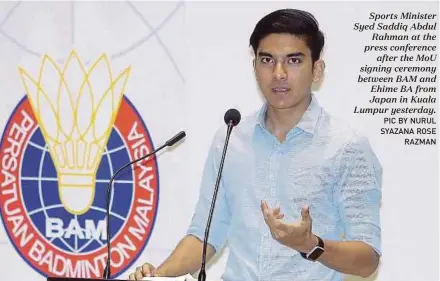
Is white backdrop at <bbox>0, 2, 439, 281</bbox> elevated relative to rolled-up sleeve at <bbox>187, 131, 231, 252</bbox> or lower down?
elevated

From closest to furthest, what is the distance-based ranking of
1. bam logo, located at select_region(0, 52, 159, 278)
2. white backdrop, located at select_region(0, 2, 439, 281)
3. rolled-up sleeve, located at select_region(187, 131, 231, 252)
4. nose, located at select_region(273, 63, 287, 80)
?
1. nose, located at select_region(273, 63, 287, 80)
2. rolled-up sleeve, located at select_region(187, 131, 231, 252)
3. white backdrop, located at select_region(0, 2, 439, 281)
4. bam logo, located at select_region(0, 52, 159, 278)

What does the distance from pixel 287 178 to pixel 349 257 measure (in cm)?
41

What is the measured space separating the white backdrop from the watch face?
1293 millimetres

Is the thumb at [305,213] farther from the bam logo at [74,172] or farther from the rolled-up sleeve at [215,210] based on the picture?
the bam logo at [74,172]

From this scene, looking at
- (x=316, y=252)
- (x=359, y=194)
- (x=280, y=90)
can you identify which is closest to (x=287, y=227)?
(x=316, y=252)

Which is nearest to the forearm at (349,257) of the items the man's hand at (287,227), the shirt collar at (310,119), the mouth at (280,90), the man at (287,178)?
the man at (287,178)

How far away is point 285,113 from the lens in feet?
8.60

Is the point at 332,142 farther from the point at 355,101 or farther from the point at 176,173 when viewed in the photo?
the point at 176,173

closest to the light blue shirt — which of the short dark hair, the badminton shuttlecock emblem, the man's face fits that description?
the man's face

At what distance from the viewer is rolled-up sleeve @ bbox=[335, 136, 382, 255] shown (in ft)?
7.81

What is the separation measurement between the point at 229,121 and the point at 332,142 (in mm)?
465

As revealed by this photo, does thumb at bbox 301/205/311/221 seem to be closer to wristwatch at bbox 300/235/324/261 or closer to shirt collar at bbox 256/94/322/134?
wristwatch at bbox 300/235/324/261

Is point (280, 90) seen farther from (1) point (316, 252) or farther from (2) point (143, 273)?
(2) point (143, 273)

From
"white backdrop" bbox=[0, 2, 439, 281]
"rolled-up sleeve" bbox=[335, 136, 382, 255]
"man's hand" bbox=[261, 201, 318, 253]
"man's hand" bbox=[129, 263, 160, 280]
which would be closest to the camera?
"man's hand" bbox=[261, 201, 318, 253]
